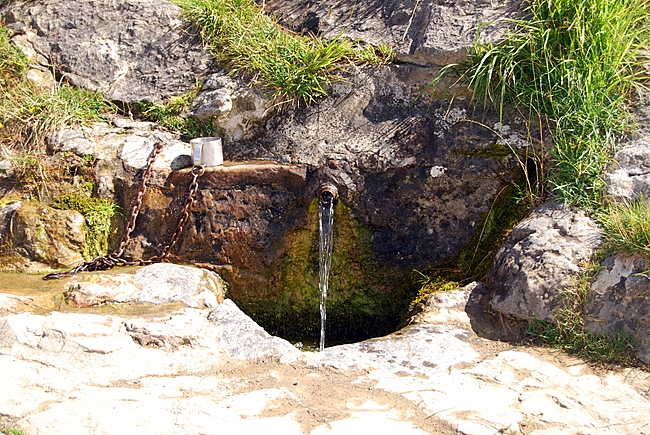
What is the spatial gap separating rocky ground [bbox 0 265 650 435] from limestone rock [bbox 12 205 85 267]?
689 millimetres

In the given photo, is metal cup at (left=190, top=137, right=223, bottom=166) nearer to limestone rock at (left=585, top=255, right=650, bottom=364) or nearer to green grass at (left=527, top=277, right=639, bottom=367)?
green grass at (left=527, top=277, right=639, bottom=367)

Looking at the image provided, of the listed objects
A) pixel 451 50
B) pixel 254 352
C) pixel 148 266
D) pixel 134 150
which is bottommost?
pixel 254 352

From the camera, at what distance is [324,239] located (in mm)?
4320

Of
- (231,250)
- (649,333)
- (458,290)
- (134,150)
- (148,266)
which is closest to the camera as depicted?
(649,333)

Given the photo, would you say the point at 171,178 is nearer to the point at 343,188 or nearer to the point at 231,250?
the point at 231,250

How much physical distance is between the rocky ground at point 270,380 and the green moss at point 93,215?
0.84 metres

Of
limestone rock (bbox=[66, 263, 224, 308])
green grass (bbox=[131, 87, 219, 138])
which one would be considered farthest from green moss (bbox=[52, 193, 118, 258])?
green grass (bbox=[131, 87, 219, 138])

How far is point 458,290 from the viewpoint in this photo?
12.3ft

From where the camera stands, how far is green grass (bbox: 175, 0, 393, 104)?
4.71 meters

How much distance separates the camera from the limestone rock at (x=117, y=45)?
16.8ft

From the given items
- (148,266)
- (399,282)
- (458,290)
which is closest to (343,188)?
(399,282)

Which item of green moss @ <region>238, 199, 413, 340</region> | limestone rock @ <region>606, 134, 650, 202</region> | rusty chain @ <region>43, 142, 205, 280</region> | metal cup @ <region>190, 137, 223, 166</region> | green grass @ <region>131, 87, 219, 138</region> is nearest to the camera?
Answer: limestone rock @ <region>606, 134, 650, 202</region>

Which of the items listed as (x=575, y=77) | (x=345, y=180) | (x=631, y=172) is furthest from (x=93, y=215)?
(x=631, y=172)

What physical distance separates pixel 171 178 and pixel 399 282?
5.74ft
